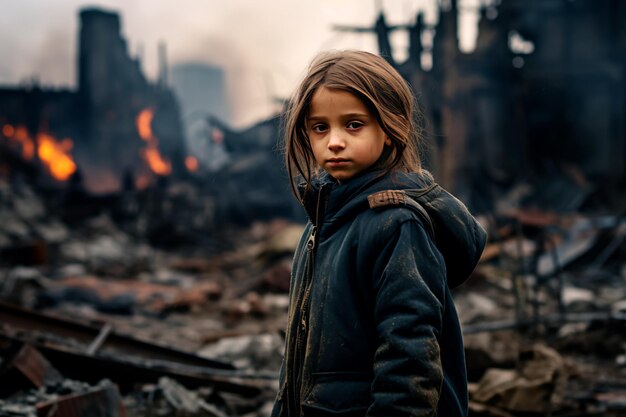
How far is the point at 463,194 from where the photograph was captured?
46.9 ft

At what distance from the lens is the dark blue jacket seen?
130cm

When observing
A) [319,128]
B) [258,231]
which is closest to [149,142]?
[258,231]

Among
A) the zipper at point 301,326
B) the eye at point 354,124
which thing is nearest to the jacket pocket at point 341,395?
the zipper at point 301,326

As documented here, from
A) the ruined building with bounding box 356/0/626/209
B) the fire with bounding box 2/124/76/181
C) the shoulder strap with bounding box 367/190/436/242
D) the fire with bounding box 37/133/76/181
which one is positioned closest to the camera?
the shoulder strap with bounding box 367/190/436/242

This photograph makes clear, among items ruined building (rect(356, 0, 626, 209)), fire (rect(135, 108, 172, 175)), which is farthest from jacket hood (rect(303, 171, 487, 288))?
fire (rect(135, 108, 172, 175))

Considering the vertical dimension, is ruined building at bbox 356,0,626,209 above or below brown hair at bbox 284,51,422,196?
above

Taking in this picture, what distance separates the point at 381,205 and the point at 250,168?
967 inches

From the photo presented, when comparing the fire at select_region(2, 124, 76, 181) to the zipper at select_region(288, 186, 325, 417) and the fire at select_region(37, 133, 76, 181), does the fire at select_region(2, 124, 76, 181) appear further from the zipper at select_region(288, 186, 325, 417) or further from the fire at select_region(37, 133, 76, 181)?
the zipper at select_region(288, 186, 325, 417)

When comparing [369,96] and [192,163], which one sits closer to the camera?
[369,96]

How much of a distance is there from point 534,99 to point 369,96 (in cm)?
1566

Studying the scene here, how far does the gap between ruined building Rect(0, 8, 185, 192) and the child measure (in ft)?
95.0

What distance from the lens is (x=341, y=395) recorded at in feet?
4.51

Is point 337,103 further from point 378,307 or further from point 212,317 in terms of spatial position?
point 212,317

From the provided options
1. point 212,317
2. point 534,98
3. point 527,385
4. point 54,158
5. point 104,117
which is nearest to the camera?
point 527,385
